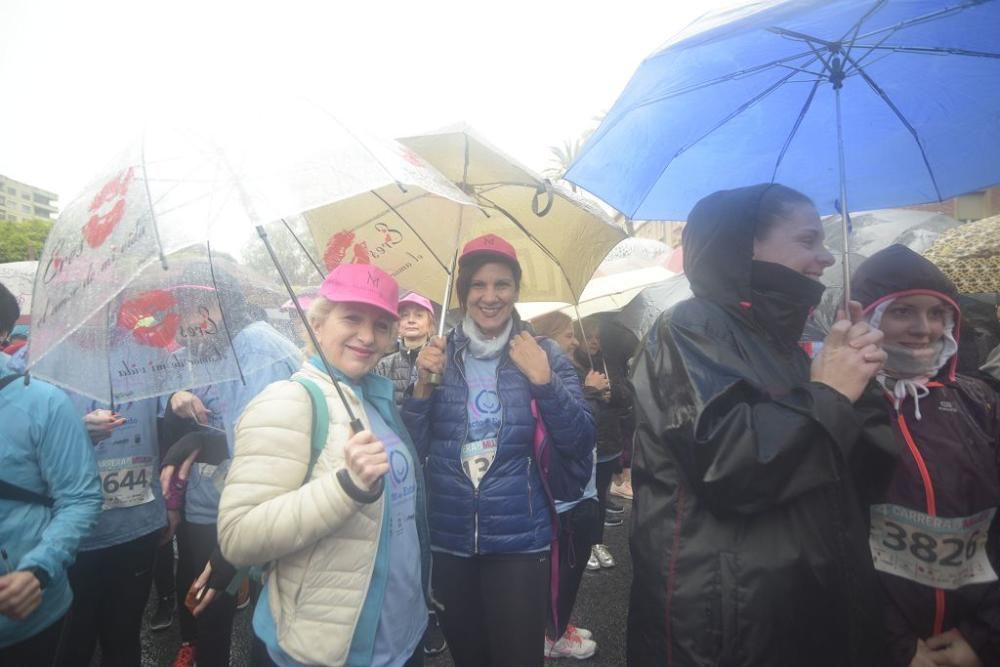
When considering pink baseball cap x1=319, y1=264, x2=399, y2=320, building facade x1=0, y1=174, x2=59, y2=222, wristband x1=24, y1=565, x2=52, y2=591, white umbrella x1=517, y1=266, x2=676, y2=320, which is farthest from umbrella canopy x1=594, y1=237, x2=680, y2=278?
building facade x1=0, y1=174, x2=59, y2=222

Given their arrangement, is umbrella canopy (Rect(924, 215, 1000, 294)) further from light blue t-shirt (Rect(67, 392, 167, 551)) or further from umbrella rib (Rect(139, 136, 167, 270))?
light blue t-shirt (Rect(67, 392, 167, 551))

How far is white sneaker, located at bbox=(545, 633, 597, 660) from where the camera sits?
11.4 ft

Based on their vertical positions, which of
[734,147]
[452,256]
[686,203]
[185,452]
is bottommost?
[185,452]

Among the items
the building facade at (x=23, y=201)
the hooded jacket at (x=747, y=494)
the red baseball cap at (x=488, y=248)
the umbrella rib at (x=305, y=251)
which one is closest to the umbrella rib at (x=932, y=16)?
the hooded jacket at (x=747, y=494)

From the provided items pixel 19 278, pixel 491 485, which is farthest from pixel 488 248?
pixel 19 278

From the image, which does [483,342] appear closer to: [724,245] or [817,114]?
[724,245]

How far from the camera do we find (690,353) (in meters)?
1.49

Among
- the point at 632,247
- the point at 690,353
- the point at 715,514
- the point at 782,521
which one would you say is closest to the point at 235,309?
the point at 690,353

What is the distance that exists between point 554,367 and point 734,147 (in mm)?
1376

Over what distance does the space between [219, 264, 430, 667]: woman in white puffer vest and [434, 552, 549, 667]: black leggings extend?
0.32 metres

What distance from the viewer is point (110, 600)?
8.65ft

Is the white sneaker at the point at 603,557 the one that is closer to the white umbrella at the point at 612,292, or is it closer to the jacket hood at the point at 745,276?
the white umbrella at the point at 612,292

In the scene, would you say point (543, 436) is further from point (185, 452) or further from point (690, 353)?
point (185, 452)

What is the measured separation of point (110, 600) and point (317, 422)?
6.76 ft
